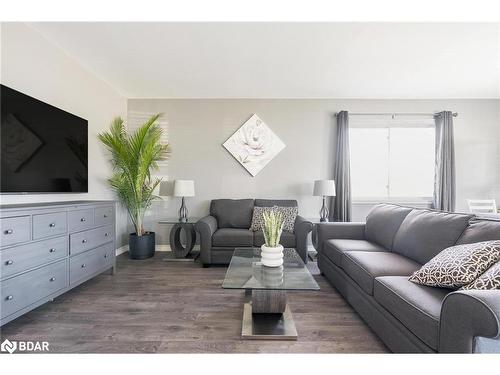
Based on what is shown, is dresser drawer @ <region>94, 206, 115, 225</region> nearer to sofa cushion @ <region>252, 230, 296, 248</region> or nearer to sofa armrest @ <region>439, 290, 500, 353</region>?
sofa cushion @ <region>252, 230, 296, 248</region>

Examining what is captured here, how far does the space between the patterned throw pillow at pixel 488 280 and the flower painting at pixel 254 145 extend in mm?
3073

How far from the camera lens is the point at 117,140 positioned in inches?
132

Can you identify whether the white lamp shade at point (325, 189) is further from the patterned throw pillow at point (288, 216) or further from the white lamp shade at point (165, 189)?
the white lamp shade at point (165, 189)

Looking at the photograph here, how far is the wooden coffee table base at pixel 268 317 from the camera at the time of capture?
171 centimetres

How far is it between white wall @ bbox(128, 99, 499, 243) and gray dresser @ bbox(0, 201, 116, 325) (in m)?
1.53

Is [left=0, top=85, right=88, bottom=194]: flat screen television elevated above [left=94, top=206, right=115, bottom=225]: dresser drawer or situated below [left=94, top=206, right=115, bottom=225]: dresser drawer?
above

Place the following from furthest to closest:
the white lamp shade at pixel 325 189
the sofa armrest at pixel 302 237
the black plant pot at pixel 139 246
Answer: the white lamp shade at pixel 325 189 → the black plant pot at pixel 139 246 → the sofa armrest at pixel 302 237

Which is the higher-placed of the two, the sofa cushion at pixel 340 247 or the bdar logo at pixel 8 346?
the sofa cushion at pixel 340 247

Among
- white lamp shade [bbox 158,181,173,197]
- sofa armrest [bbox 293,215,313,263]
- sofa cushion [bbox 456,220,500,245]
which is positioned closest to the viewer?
sofa cushion [bbox 456,220,500,245]

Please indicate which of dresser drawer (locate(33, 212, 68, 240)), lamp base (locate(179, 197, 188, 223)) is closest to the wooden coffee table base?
dresser drawer (locate(33, 212, 68, 240))

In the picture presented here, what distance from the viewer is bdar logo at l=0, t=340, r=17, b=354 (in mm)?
1602

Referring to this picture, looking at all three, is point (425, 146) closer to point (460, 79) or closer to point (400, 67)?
point (460, 79)

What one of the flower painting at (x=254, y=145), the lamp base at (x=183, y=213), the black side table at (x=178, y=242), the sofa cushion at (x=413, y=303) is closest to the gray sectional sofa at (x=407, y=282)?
the sofa cushion at (x=413, y=303)
